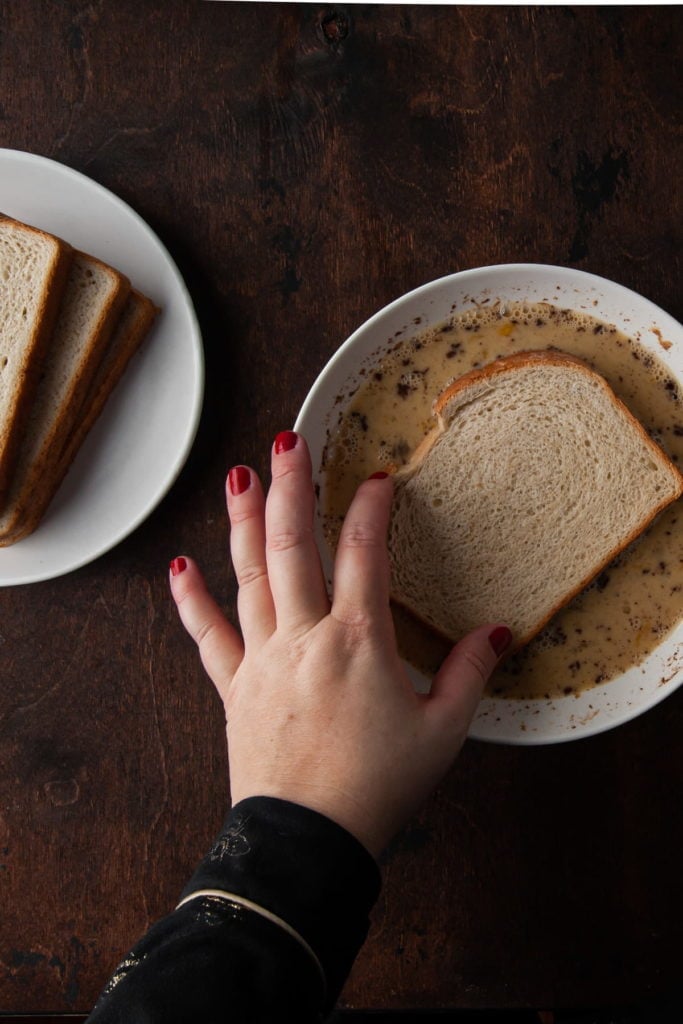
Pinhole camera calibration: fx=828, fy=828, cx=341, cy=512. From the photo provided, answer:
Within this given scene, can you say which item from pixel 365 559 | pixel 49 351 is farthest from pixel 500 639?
pixel 49 351

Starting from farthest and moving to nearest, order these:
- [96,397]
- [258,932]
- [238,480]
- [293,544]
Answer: [96,397] < [238,480] < [293,544] < [258,932]

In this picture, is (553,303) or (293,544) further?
(553,303)

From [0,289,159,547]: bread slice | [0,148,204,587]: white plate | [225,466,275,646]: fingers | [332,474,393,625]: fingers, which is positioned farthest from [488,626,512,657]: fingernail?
[0,289,159,547]: bread slice

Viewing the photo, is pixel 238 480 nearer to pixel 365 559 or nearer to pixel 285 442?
pixel 285 442

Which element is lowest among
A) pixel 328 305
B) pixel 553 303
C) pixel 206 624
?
pixel 206 624

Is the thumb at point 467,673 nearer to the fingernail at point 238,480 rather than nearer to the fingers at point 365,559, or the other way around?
the fingers at point 365,559

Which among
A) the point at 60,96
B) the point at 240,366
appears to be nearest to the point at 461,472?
the point at 240,366

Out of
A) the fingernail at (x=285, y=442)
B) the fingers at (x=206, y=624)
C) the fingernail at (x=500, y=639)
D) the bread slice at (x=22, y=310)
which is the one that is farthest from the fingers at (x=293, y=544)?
the bread slice at (x=22, y=310)

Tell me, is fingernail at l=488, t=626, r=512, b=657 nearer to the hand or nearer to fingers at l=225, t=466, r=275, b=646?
the hand
